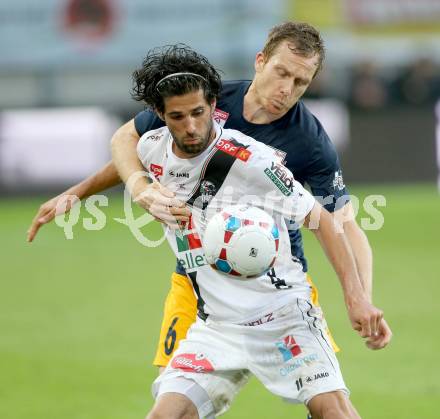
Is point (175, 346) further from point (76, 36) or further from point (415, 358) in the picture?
point (76, 36)

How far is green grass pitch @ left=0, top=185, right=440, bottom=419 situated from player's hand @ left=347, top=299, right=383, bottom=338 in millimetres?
2531

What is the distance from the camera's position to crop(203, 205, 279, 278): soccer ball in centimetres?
527

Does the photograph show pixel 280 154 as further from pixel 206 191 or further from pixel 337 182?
pixel 206 191

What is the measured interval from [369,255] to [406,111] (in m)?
19.4

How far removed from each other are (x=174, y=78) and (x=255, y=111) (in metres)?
0.83

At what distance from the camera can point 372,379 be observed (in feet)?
29.1

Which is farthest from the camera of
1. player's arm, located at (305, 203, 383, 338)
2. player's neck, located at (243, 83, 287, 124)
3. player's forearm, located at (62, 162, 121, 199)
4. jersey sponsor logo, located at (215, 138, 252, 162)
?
player's forearm, located at (62, 162, 121, 199)

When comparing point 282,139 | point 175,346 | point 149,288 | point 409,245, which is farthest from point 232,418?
point 409,245

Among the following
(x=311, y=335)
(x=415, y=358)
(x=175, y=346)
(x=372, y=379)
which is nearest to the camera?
(x=311, y=335)

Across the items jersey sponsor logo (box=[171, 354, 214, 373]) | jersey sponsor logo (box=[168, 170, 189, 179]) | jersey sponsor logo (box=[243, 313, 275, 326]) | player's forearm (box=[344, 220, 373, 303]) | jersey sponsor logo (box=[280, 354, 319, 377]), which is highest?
jersey sponsor logo (box=[168, 170, 189, 179])

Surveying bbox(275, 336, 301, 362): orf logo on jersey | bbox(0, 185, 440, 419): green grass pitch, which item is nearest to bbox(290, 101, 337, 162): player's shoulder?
bbox(275, 336, 301, 362): orf logo on jersey

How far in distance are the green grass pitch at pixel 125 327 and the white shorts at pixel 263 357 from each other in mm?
2186

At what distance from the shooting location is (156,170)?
593cm

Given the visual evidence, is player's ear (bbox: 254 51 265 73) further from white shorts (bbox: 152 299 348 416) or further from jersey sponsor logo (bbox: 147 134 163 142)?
white shorts (bbox: 152 299 348 416)
